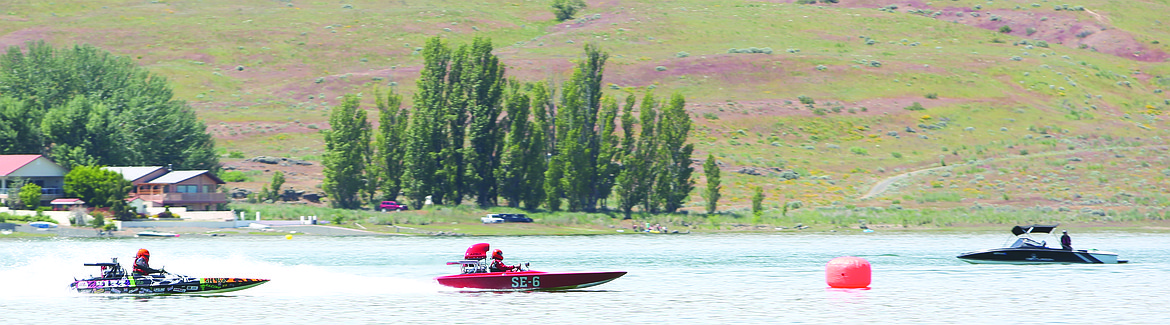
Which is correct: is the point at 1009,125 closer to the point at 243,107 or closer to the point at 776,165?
the point at 776,165

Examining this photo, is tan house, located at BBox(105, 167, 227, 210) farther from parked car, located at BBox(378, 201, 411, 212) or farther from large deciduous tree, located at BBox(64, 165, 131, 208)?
parked car, located at BBox(378, 201, 411, 212)

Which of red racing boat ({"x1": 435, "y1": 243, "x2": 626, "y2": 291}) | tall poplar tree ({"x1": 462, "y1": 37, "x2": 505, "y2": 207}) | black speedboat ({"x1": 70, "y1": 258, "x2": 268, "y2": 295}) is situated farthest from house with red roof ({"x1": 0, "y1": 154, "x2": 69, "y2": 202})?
red racing boat ({"x1": 435, "y1": 243, "x2": 626, "y2": 291})

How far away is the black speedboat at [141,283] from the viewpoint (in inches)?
1713

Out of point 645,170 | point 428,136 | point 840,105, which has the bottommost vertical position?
point 645,170

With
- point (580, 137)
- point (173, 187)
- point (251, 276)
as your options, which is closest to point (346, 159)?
point (173, 187)

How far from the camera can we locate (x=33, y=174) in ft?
323

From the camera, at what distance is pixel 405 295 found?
45.6 m

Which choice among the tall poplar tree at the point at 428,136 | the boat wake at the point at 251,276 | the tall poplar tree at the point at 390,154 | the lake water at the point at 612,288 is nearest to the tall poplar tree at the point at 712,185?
the tall poplar tree at the point at 428,136

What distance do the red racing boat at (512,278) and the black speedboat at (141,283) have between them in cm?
842

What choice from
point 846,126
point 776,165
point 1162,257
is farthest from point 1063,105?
point 1162,257

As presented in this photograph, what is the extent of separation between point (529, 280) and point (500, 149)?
6035 cm

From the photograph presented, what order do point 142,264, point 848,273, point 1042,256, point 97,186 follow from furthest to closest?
point 97,186 → point 1042,256 → point 848,273 → point 142,264

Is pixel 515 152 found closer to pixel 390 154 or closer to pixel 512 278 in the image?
pixel 390 154

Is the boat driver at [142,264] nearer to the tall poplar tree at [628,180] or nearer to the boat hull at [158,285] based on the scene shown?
the boat hull at [158,285]
